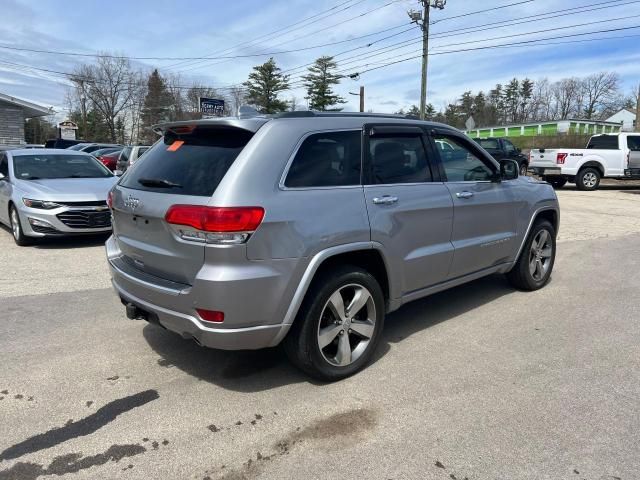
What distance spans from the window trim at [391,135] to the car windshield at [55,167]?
664 cm

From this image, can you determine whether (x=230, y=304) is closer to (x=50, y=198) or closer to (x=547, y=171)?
(x=50, y=198)

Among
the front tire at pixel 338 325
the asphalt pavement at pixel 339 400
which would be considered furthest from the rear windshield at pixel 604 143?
the front tire at pixel 338 325

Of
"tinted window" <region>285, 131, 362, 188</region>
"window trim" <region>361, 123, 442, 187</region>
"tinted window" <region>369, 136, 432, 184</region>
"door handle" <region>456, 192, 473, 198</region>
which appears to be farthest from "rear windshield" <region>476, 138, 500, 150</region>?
"tinted window" <region>285, 131, 362, 188</region>

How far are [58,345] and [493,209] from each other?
3.94 meters

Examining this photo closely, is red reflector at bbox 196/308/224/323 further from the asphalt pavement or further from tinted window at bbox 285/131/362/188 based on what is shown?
tinted window at bbox 285/131/362/188

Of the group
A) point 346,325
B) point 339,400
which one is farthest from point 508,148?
point 339,400

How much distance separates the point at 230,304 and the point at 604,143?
65.8 feet

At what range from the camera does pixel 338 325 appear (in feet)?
11.4

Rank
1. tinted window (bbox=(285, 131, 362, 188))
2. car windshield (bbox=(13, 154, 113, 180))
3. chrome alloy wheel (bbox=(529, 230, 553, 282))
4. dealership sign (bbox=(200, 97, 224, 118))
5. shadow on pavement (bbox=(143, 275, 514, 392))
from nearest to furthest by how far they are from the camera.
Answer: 1. tinted window (bbox=(285, 131, 362, 188))
2. shadow on pavement (bbox=(143, 275, 514, 392))
3. chrome alloy wheel (bbox=(529, 230, 553, 282))
4. car windshield (bbox=(13, 154, 113, 180))
5. dealership sign (bbox=(200, 97, 224, 118))

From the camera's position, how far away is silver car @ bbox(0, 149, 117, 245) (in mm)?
7500

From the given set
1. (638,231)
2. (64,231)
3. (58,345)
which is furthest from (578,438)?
(638,231)

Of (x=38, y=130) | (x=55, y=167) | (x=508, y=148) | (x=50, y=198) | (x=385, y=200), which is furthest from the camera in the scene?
(x=38, y=130)

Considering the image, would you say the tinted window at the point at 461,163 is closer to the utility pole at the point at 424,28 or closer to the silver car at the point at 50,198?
the silver car at the point at 50,198

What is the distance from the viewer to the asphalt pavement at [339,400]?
2643 millimetres
